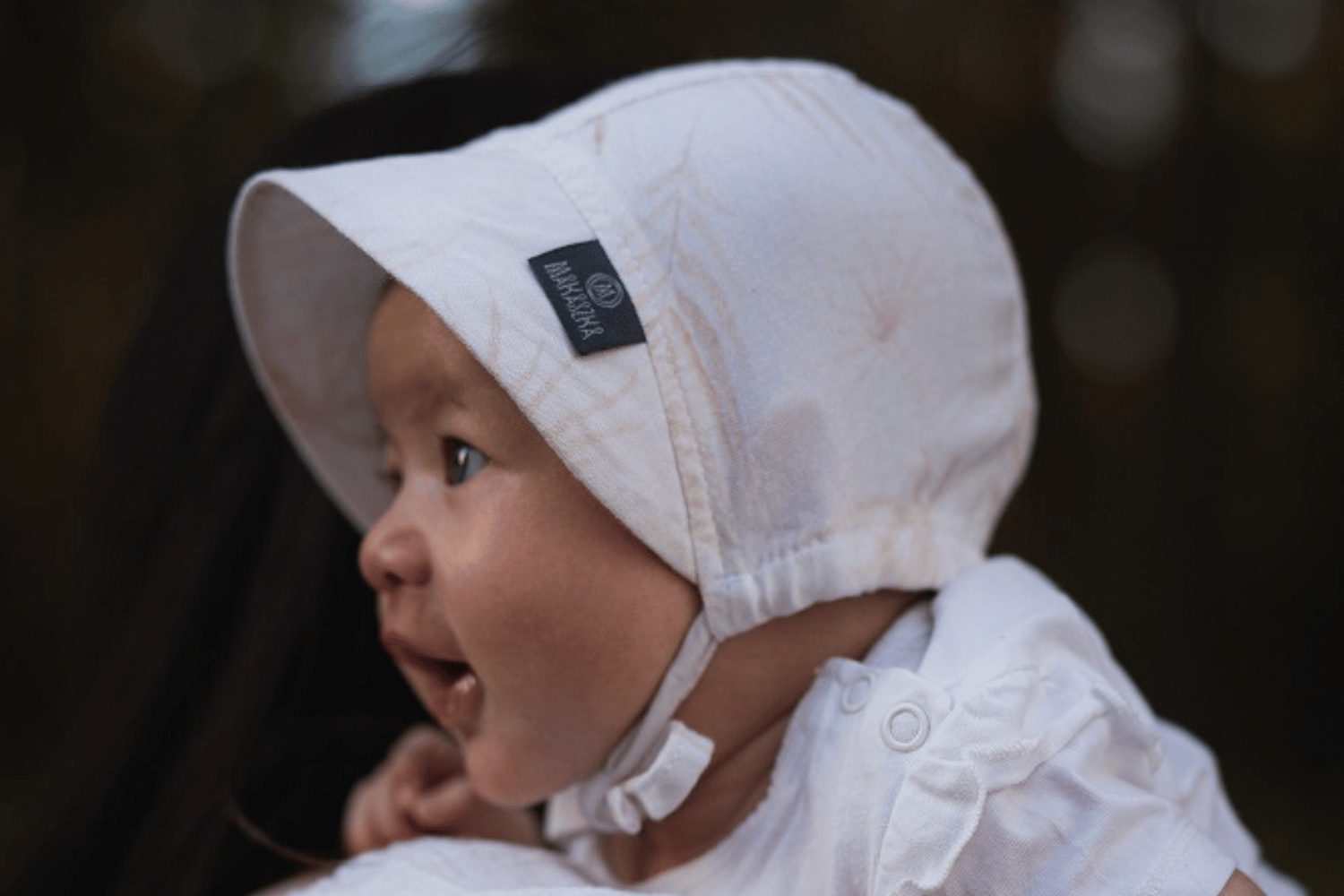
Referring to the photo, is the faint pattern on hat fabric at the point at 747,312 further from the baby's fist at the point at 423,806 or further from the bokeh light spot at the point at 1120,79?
the bokeh light spot at the point at 1120,79

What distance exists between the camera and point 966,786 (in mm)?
664

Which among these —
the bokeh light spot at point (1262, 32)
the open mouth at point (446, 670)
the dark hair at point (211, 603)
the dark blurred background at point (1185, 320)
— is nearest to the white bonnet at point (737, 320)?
the open mouth at point (446, 670)

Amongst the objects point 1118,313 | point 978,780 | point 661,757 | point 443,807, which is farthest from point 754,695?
point 1118,313

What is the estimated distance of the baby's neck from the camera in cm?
79

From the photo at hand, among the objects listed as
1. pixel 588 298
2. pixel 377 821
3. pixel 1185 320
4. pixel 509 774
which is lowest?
pixel 1185 320

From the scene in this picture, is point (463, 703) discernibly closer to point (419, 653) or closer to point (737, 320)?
point (419, 653)

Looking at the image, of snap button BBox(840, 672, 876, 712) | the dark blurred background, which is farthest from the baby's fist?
the dark blurred background

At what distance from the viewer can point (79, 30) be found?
2119 millimetres

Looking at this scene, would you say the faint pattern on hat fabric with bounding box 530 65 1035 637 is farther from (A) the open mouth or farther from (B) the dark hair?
(B) the dark hair

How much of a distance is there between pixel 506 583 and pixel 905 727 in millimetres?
215

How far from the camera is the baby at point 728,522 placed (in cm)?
70

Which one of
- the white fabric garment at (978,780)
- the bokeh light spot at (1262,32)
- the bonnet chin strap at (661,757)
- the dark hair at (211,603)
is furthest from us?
the bokeh light spot at (1262,32)

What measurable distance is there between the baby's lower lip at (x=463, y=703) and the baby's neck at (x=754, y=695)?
12 cm

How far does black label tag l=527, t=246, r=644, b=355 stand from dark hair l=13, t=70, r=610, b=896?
411 millimetres
